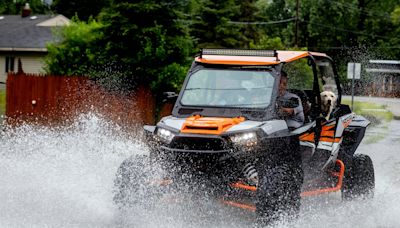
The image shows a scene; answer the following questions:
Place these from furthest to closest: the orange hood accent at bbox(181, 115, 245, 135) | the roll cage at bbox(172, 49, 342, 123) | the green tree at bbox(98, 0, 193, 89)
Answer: the green tree at bbox(98, 0, 193, 89) < the roll cage at bbox(172, 49, 342, 123) < the orange hood accent at bbox(181, 115, 245, 135)

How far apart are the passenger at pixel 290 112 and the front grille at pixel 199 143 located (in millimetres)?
1145

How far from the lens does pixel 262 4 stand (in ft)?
258

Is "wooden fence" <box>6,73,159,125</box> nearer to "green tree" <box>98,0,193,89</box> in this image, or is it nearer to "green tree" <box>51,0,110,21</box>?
"green tree" <box>98,0,193,89</box>

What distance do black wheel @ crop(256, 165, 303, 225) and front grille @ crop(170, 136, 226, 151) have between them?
56 centimetres

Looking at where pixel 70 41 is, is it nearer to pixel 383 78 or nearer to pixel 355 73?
pixel 355 73

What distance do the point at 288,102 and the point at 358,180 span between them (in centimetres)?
235

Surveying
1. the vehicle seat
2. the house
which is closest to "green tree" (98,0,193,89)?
the vehicle seat

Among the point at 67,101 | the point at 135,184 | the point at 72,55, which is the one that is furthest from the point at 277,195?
the point at 72,55

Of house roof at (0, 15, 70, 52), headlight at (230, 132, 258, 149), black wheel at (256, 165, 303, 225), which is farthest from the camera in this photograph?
house roof at (0, 15, 70, 52)

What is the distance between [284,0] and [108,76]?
60.9 meters

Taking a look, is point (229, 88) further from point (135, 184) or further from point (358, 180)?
point (358, 180)

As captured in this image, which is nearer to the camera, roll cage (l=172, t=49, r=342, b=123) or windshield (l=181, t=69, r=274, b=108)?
roll cage (l=172, t=49, r=342, b=123)

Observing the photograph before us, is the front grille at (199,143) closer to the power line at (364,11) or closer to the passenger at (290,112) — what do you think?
the passenger at (290,112)

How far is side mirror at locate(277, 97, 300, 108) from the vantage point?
878 centimetres
